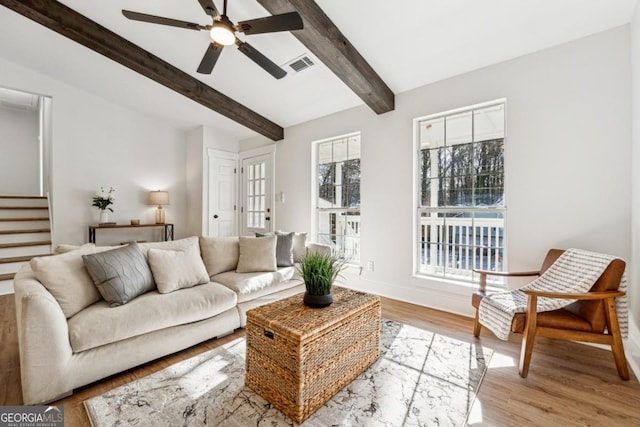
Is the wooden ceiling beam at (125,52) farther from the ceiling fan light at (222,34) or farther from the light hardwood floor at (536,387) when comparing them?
the light hardwood floor at (536,387)

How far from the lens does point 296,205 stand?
462cm

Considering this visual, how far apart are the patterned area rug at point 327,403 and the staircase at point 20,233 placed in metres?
3.51

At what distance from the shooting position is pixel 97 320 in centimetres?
176

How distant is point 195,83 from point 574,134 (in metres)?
4.39

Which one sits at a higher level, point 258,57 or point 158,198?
point 258,57

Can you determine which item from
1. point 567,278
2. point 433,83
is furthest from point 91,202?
point 567,278

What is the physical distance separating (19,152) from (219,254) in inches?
247

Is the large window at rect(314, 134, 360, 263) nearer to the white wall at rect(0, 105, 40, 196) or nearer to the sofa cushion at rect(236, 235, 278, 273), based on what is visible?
the sofa cushion at rect(236, 235, 278, 273)

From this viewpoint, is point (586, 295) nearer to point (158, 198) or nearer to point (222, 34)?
point (222, 34)

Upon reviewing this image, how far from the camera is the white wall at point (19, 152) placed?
18.6 feet

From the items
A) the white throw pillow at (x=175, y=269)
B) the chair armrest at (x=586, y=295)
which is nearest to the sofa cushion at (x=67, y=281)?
the white throw pillow at (x=175, y=269)

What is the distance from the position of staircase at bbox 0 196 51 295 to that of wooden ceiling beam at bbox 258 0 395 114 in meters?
4.73

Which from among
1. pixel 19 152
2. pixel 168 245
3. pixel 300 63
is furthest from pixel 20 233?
pixel 300 63

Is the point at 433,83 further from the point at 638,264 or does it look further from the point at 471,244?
the point at 638,264
